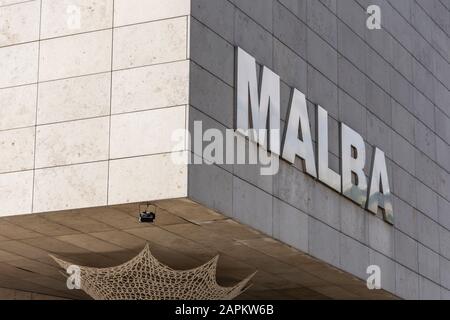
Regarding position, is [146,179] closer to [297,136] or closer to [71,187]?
[71,187]

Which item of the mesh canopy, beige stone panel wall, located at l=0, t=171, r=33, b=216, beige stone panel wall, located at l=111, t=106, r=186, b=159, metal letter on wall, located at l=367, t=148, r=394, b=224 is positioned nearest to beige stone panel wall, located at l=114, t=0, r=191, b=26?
beige stone panel wall, located at l=111, t=106, r=186, b=159

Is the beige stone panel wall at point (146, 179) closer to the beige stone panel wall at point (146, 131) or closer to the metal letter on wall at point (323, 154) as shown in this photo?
the beige stone panel wall at point (146, 131)

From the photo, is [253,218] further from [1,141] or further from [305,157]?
[1,141]

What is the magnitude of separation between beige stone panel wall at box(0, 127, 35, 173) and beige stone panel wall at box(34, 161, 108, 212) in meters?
0.44

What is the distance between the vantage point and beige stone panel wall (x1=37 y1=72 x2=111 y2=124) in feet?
72.1

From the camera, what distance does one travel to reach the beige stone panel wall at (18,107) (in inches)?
891

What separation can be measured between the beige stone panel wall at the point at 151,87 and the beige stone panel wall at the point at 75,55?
555mm

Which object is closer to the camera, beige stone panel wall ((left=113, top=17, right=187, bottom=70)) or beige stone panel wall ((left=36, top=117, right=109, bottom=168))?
beige stone panel wall ((left=113, top=17, right=187, bottom=70))

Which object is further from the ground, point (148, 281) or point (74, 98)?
point (74, 98)

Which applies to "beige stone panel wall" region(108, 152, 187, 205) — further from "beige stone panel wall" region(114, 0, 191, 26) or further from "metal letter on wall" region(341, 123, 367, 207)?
"metal letter on wall" region(341, 123, 367, 207)

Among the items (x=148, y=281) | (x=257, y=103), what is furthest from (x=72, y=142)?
(x=257, y=103)

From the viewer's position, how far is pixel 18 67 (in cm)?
2308

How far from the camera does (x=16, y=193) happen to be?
22266 mm

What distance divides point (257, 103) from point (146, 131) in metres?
3.40
